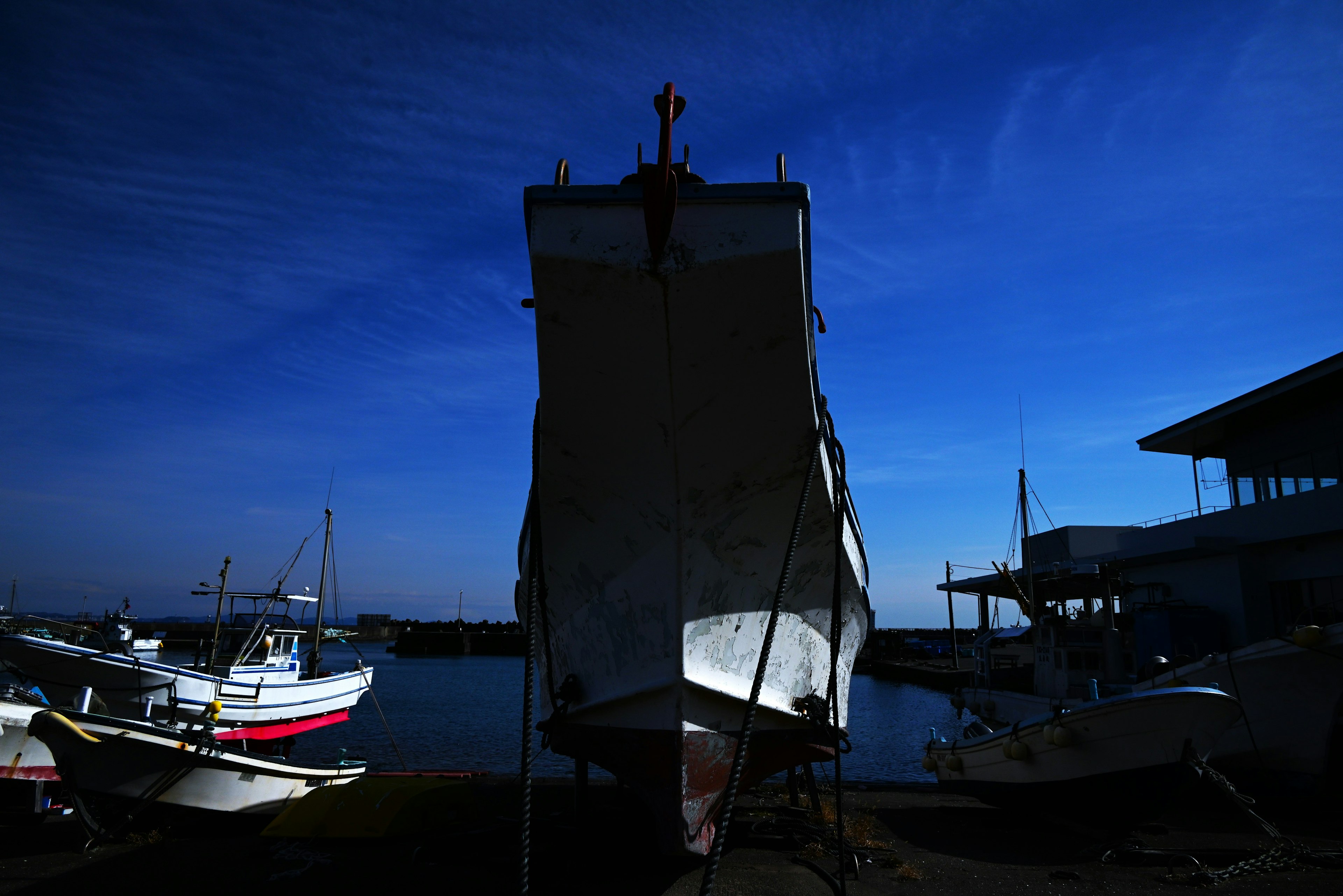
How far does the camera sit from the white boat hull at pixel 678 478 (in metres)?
4.57

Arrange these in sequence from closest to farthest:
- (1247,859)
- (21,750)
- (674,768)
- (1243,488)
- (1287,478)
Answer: (674,768), (1247,859), (21,750), (1287,478), (1243,488)

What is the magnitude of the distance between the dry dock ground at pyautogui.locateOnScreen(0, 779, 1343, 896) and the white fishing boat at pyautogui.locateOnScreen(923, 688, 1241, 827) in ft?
1.28

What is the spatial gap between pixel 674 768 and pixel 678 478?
78.5 inches

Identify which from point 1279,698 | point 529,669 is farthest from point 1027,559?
point 529,669

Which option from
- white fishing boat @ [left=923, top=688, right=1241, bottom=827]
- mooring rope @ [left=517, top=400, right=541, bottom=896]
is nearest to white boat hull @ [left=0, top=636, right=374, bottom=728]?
mooring rope @ [left=517, top=400, right=541, bottom=896]

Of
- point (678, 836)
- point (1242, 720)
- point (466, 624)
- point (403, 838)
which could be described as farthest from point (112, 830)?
point (466, 624)

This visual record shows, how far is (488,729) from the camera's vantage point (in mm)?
24703

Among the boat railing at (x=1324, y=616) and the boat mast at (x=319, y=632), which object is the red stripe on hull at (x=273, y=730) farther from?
the boat railing at (x=1324, y=616)

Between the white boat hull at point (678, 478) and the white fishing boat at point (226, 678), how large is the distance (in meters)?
6.33

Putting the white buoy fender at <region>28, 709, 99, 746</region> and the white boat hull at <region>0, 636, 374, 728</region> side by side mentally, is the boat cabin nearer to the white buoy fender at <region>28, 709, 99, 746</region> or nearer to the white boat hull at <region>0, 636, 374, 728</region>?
the white boat hull at <region>0, 636, 374, 728</region>

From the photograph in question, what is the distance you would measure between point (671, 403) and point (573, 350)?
744 mm

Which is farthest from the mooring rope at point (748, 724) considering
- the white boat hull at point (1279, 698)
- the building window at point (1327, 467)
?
the building window at point (1327, 467)

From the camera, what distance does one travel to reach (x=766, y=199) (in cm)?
454

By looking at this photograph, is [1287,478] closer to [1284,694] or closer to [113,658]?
[1284,694]
